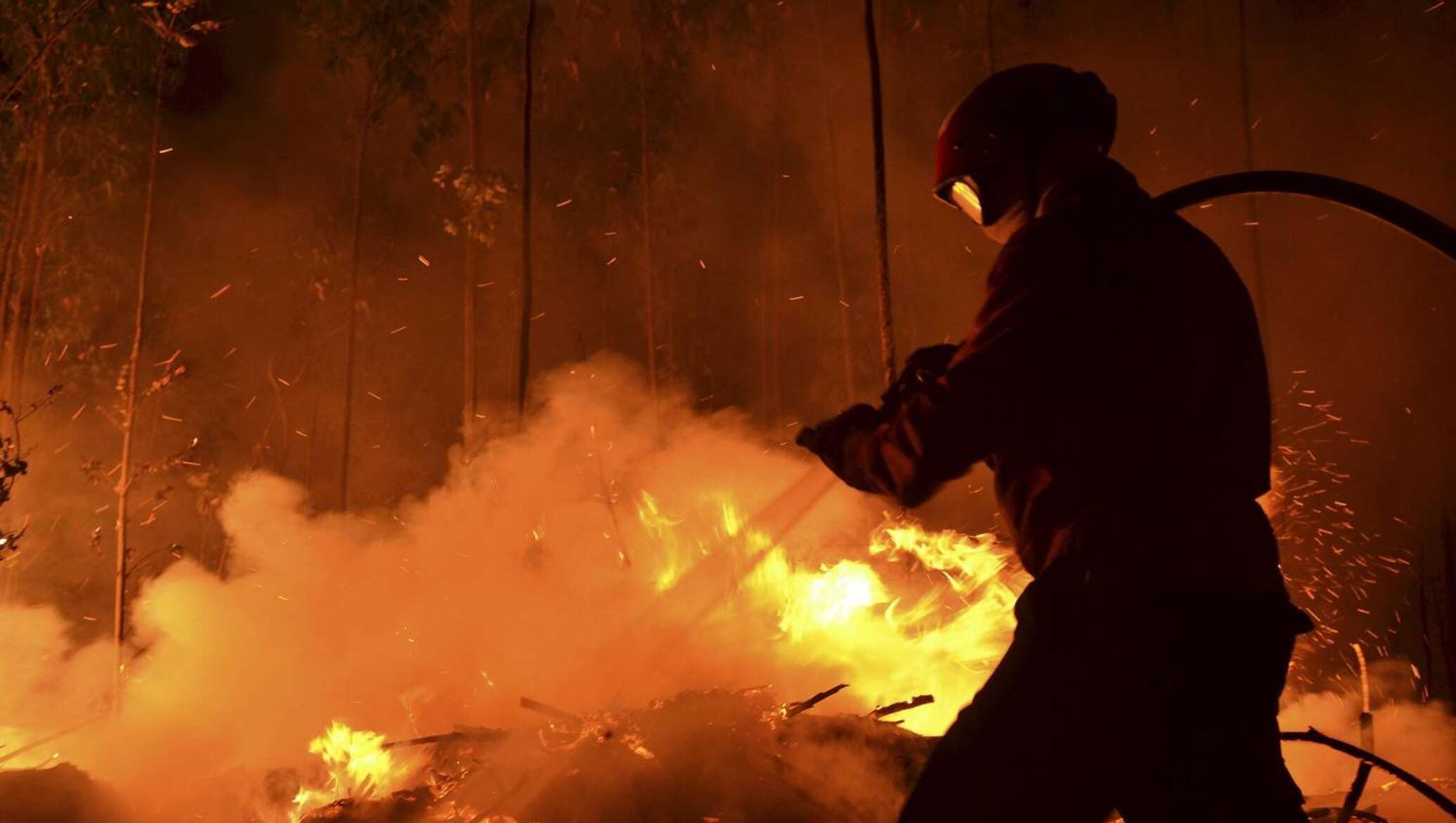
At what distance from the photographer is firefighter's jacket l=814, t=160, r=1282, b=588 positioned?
1365 mm

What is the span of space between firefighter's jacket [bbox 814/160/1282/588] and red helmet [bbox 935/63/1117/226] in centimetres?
34

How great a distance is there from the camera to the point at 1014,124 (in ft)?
5.90

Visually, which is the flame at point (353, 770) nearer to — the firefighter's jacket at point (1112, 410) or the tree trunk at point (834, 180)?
the firefighter's jacket at point (1112, 410)

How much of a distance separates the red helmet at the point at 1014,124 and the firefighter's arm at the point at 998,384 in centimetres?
40

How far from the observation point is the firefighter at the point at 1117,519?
1.33 meters

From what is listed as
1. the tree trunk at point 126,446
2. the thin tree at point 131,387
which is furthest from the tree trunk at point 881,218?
the tree trunk at point 126,446

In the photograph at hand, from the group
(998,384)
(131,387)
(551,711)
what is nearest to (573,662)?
(551,711)

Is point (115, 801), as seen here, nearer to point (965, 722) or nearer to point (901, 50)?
point (965, 722)

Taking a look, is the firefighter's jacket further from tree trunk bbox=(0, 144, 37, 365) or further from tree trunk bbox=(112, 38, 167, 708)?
tree trunk bbox=(0, 144, 37, 365)

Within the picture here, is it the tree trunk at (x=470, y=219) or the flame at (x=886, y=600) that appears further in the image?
the tree trunk at (x=470, y=219)

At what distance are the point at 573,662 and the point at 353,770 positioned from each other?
4.79 feet

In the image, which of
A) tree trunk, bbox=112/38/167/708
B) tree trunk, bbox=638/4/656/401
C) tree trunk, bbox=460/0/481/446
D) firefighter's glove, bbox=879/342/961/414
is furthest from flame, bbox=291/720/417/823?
tree trunk, bbox=638/4/656/401

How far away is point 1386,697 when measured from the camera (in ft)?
29.9

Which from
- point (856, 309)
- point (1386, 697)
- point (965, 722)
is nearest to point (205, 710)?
point (965, 722)
